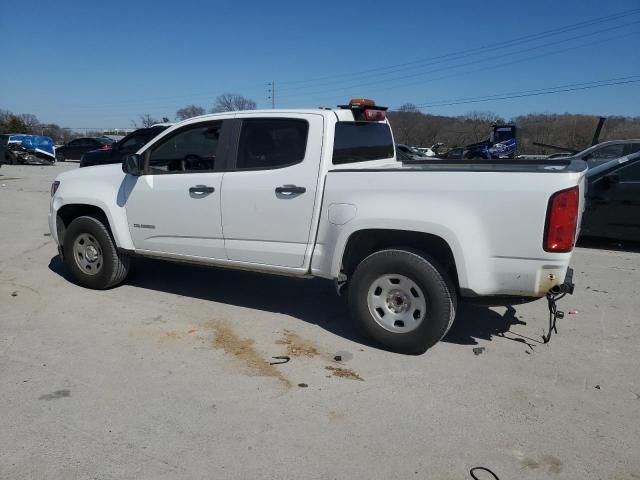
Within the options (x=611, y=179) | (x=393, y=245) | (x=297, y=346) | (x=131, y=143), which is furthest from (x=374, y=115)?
(x=131, y=143)

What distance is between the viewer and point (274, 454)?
2.89 m

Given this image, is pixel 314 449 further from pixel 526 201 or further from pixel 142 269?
pixel 142 269

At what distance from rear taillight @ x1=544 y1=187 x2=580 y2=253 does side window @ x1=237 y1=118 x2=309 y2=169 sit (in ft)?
6.59

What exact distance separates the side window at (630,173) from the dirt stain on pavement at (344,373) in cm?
619

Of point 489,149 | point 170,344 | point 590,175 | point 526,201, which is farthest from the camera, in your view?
point 489,149

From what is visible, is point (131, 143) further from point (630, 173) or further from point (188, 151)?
point (630, 173)

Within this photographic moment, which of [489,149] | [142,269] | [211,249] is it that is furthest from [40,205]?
[489,149]

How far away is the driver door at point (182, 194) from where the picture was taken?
16.0 feet

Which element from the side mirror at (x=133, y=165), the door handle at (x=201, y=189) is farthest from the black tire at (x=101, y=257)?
the door handle at (x=201, y=189)

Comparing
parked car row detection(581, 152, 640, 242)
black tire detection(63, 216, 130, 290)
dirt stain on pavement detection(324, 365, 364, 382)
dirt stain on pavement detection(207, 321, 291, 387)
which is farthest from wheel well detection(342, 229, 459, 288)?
parked car row detection(581, 152, 640, 242)

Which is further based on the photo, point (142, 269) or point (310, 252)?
point (142, 269)

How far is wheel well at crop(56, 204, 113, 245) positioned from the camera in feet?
18.6

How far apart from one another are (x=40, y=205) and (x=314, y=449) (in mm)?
11056

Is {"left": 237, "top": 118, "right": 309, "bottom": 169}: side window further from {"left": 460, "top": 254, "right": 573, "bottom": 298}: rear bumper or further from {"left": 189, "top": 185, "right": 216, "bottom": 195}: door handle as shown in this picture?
{"left": 460, "top": 254, "right": 573, "bottom": 298}: rear bumper
